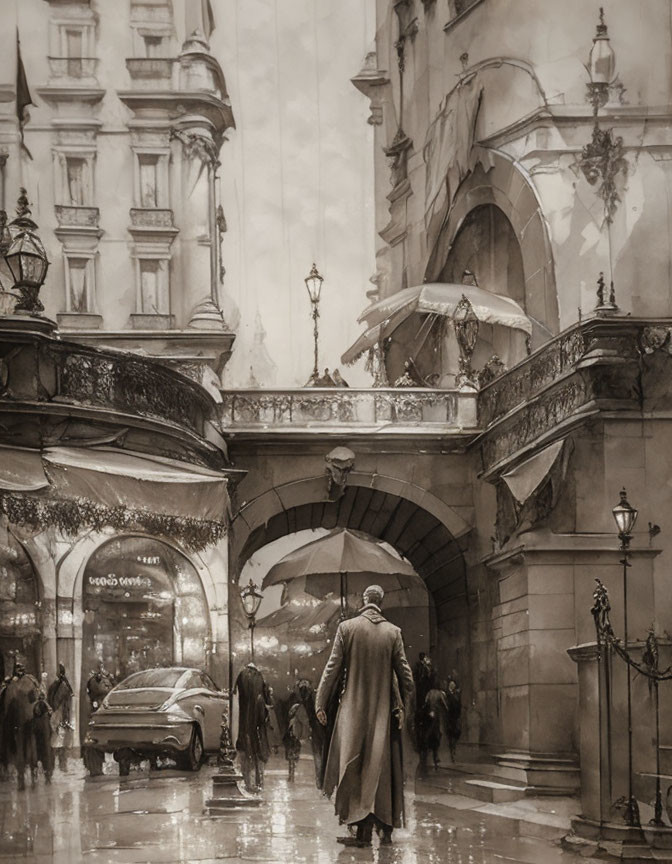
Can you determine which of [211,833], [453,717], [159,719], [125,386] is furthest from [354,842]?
[453,717]

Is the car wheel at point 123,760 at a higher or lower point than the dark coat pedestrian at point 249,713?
lower

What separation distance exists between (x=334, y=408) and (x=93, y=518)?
373 inches

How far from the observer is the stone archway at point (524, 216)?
2634 centimetres

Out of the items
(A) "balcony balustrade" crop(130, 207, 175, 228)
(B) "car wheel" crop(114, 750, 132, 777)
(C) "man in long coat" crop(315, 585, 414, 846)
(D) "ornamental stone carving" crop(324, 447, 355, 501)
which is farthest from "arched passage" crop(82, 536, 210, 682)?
(C) "man in long coat" crop(315, 585, 414, 846)

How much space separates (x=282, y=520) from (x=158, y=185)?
26.9ft

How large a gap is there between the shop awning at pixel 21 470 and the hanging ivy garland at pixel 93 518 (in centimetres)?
14

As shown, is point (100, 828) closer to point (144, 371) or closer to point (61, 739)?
point (144, 371)

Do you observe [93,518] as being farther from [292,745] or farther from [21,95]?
[21,95]

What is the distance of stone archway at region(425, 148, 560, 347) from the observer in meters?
26.3

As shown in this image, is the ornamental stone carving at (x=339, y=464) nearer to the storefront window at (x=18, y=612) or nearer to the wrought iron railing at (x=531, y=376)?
the wrought iron railing at (x=531, y=376)

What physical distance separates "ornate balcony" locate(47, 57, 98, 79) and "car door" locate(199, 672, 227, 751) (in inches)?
599

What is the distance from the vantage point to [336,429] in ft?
84.7

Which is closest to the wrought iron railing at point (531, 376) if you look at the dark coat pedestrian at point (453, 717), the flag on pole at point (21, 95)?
the dark coat pedestrian at point (453, 717)

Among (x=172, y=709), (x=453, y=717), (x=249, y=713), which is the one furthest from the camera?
(x=453, y=717)
